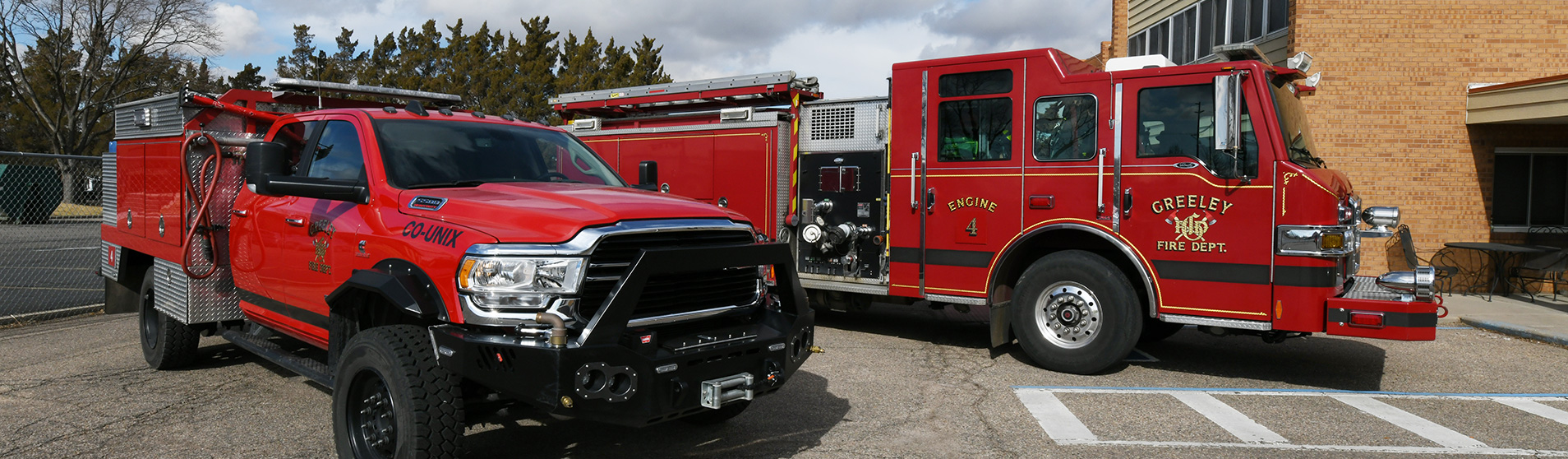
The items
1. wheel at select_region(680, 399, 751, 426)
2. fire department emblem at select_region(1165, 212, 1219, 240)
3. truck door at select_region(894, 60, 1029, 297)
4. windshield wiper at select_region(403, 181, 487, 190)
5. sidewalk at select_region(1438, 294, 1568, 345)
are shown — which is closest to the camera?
windshield wiper at select_region(403, 181, 487, 190)

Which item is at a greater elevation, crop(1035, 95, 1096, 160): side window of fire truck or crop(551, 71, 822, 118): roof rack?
crop(551, 71, 822, 118): roof rack

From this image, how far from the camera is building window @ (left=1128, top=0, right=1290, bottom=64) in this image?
1403 centimetres

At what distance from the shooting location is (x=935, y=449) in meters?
5.15

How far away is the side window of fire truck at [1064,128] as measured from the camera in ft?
23.7

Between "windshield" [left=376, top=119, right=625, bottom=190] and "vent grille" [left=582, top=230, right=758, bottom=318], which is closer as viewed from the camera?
"vent grille" [left=582, top=230, right=758, bottom=318]

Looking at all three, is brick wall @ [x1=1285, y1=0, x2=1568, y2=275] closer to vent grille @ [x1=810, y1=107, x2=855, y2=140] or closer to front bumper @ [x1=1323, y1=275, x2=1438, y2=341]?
front bumper @ [x1=1323, y1=275, x2=1438, y2=341]

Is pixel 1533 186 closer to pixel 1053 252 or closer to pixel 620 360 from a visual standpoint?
pixel 1053 252

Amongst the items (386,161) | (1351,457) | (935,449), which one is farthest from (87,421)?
(1351,457)

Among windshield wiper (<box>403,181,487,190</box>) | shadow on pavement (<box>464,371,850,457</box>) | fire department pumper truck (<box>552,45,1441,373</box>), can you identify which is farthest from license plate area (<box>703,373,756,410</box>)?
fire department pumper truck (<box>552,45,1441,373</box>)

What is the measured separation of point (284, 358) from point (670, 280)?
2.81 m

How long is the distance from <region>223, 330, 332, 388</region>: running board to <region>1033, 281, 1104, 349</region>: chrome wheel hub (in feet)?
16.4

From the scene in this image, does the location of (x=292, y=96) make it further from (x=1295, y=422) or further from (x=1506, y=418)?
(x=1506, y=418)

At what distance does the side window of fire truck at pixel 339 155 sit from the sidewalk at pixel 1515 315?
10563mm

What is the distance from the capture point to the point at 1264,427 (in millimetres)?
5730
